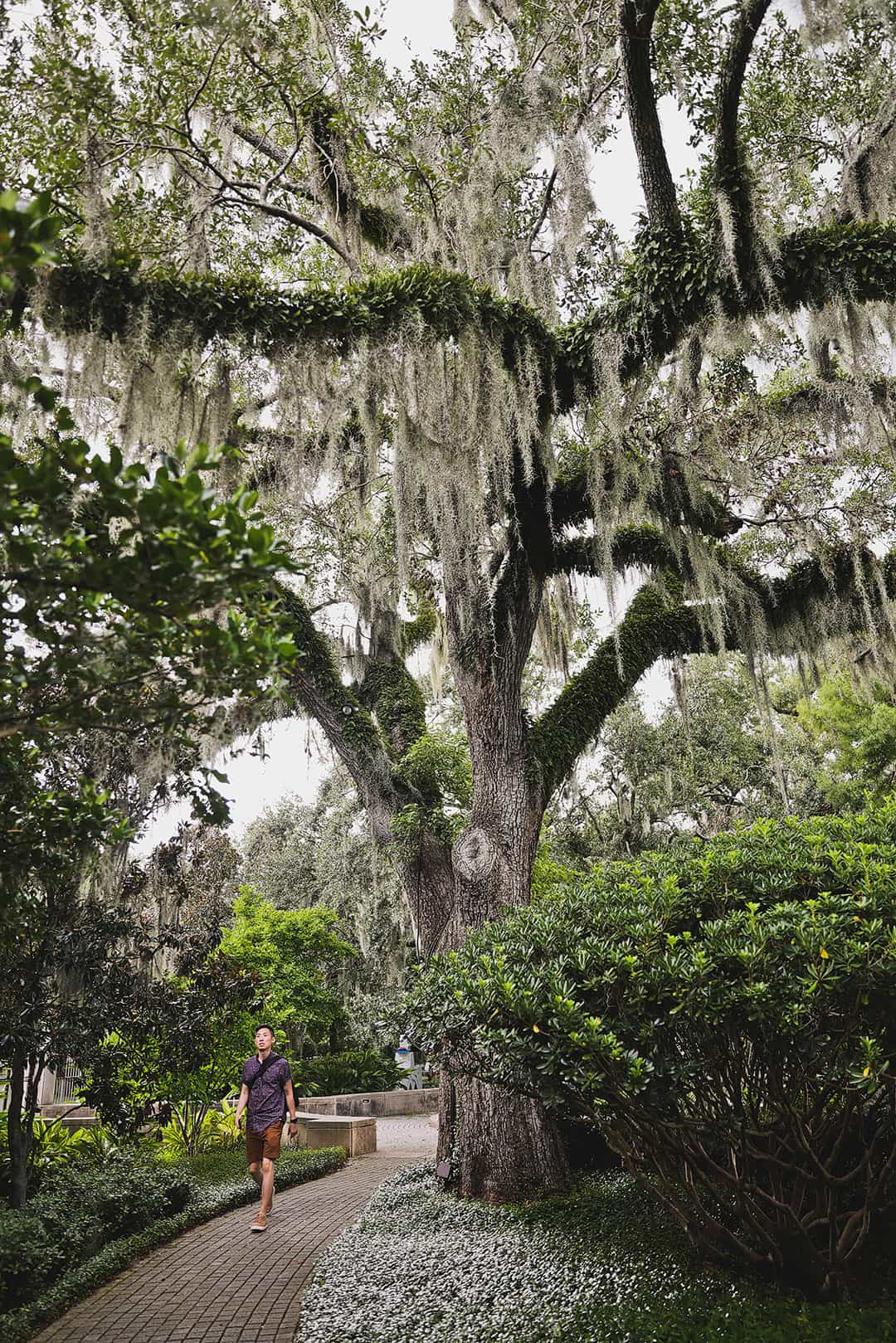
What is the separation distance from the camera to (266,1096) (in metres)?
5.63

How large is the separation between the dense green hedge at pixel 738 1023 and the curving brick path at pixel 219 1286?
1666 millimetres

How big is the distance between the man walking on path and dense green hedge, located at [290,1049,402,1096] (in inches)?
366

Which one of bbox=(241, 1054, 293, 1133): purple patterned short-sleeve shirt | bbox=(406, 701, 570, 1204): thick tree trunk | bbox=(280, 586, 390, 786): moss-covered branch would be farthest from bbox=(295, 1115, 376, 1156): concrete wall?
bbox=(280, 586, 390, 786): moss-covered branch

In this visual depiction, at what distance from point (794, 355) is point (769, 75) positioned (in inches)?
104

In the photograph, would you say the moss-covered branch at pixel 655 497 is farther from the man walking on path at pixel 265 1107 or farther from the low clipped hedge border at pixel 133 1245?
the low clipped hedge border at pixel 133 1245

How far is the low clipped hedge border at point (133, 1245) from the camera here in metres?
3.77

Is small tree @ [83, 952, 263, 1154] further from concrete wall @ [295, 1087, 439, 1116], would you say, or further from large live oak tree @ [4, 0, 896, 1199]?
concrete wall @ [295, 1087, 439, 1116]

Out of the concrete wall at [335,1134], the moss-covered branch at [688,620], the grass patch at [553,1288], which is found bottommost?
the concrete wall at [335,1134]

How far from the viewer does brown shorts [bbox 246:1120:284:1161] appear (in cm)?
555

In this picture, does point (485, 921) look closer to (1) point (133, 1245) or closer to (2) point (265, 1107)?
(2) point (265, 1107)

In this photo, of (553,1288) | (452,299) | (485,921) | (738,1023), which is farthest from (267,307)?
(553,1288)

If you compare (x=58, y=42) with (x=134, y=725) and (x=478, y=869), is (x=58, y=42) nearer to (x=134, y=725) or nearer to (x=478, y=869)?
(x=134, y=725)

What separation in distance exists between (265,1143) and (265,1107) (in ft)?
0.80

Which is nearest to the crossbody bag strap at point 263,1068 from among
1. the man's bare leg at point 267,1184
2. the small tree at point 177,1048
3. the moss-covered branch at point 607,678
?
the man's bare leg at point 267,1184
